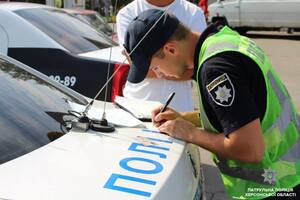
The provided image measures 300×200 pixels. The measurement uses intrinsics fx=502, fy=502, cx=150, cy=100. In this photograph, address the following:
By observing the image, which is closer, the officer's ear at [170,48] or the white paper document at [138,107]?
the officer's ear at [170,48]

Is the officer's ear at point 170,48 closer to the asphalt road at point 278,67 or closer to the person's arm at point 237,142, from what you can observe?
the person's arm at point 237,142

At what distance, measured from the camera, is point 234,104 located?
71.4 inches

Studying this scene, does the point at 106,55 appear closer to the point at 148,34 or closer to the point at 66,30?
the point at 66,30

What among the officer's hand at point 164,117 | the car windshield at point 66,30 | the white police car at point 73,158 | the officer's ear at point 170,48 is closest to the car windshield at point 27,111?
the white police car at point 73,158

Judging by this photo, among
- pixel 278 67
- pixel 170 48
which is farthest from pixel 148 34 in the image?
pixel 278 67

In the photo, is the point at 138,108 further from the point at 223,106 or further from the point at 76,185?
the point at 76,185

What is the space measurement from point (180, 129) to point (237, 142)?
356 mm

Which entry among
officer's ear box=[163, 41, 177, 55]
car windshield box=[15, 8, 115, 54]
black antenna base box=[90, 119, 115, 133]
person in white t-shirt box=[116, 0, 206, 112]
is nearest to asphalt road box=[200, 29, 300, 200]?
person in white t-shirt box=[116, 0, 206, 112]

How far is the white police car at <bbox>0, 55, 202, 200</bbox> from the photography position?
63.7 inches

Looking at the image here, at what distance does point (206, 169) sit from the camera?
493 centimetres

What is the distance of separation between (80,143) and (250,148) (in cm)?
67

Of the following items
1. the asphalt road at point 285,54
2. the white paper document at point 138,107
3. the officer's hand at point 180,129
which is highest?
the officer's hand at point 180,129

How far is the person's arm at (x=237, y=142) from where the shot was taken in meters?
1.82

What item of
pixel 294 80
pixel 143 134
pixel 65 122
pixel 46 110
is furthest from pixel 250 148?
pixel 294 80
